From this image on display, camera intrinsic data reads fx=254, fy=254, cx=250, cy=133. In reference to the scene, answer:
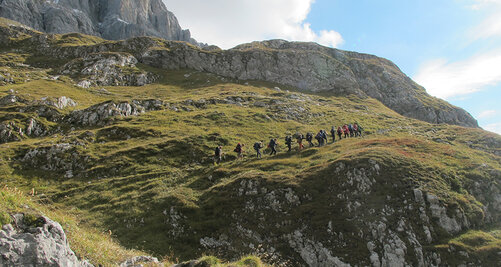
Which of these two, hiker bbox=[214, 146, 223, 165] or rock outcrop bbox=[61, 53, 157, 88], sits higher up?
rock outcrop bbox=[61, 53, 157, 88]

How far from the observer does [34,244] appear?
7379 mm

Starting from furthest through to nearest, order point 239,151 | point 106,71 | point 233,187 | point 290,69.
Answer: point 290,69 < point 106,71 < point 239,151 < point 233,187

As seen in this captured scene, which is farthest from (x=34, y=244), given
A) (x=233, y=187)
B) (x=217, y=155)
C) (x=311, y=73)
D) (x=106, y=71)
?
(x=311, y=73)

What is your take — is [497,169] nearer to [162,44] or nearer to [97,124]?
[97,124]

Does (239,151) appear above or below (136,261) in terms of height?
above

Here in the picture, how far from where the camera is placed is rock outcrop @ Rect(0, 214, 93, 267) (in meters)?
6.82

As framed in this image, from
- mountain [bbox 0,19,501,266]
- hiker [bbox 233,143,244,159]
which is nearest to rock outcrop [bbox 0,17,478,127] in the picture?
mountain [bbox 0,19,501,266]

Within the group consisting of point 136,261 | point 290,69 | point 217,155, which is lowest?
point 136,261

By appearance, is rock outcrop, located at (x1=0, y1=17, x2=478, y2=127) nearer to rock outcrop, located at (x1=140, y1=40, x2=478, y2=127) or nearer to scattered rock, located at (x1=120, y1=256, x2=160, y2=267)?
rock outcrop, located at (x1=140, y1=40, x2=478, y2=127)

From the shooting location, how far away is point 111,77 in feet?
304

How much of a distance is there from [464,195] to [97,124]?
5546 centimetres

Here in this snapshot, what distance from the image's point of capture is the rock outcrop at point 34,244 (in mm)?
6820

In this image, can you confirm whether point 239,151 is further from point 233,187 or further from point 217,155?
point 233,187

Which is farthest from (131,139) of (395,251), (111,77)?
(111,77)
